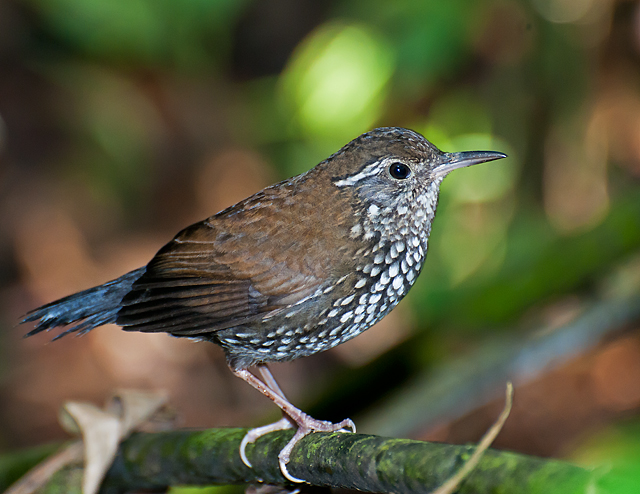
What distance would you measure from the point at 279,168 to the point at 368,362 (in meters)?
3.13

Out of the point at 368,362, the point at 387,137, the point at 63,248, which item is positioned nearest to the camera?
the point at 387,137

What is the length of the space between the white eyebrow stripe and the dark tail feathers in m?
1.09

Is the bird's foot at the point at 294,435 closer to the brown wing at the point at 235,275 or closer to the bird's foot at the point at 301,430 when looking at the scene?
the bird's foot at the point at 301,430

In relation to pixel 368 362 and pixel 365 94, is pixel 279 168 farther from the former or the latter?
pixel 368 362

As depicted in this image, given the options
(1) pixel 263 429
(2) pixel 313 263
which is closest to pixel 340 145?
(2) pixel 313 263

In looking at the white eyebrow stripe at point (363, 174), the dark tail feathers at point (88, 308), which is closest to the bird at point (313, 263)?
the white eyebrow stripe at point (363, 174)

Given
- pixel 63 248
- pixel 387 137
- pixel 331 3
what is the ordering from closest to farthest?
pixel 387 137
pixel 63 248
pixel 331 3

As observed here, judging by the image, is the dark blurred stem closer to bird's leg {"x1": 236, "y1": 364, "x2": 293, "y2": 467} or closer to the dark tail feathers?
bird's leg {"x1": 236, "y1": 364, "x2": 293, "y2": 467}

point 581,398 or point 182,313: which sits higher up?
point 182,313

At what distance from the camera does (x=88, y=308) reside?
3086mm

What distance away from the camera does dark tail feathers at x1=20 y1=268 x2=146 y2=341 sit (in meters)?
3.04

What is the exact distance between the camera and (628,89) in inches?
255

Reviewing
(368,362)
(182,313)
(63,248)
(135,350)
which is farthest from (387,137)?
(63,248)

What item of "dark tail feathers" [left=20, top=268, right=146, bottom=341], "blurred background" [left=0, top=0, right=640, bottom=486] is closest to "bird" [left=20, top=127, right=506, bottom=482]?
"dark tail feathers" [left=20, top=268, right=146, bottom=341]
